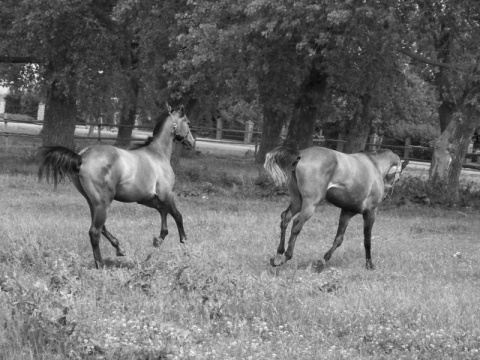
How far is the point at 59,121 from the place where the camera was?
83.4 feet

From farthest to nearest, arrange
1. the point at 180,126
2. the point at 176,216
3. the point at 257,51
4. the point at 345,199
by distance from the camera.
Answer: the point at 257,51 → the point at 180,126 → the point at 176,216 → the point at 345,199

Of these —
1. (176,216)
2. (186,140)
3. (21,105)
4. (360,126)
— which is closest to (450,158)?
(360,126)

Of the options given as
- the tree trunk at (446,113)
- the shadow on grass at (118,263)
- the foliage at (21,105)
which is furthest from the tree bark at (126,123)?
the foliage at (21,105)

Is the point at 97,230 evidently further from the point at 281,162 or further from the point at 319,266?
the point at 319,266

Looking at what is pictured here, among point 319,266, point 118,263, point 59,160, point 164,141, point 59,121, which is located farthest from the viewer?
point 59,121

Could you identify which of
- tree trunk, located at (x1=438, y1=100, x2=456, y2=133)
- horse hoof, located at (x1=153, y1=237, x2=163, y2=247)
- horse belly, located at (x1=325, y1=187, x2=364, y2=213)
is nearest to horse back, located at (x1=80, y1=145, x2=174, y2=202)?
horse hoof, located at (x1=153, y1=237, x2=163, y2=247)

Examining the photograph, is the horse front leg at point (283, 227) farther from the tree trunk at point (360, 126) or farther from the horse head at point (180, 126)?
the tree trunk at point (360, 126)

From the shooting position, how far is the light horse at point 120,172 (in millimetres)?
10047

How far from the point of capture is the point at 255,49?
19.4m

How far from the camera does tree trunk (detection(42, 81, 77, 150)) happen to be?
25.3m

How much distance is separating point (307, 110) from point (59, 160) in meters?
15.4

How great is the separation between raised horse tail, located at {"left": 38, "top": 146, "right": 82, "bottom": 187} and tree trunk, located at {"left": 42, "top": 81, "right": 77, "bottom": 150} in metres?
15.4

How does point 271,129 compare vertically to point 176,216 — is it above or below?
above

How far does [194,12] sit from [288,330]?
14101mm
